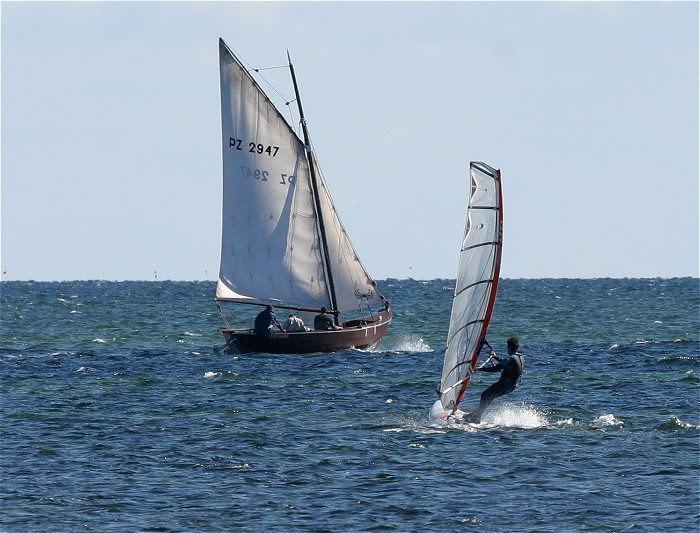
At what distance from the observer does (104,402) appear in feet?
113

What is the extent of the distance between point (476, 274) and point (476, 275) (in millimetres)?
21

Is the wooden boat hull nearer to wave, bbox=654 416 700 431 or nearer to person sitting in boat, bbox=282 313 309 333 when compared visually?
person sitting in boat, bbox=282 313 309 333

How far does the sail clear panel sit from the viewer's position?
1889 inches

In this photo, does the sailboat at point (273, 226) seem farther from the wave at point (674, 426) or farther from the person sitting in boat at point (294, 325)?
the wave at point (674, 426)

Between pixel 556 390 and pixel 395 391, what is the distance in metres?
4.69

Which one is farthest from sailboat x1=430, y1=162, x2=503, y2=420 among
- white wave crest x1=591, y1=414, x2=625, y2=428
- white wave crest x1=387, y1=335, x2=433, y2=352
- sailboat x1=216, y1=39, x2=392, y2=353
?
white wave crest x1=387, y1=335, x2=433, y2=352

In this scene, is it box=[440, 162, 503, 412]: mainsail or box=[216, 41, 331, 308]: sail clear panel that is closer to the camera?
box=[440, 162, 503, 412]: mainsail

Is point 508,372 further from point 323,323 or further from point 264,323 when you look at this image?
point 323,323

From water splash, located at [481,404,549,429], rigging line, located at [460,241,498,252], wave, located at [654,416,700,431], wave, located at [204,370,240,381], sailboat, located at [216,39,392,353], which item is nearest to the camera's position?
rigging line, located at [460,241,498,252]

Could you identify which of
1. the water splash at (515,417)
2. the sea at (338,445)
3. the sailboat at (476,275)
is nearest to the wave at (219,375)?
the sea at (338,445)

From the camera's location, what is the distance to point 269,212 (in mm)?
48438

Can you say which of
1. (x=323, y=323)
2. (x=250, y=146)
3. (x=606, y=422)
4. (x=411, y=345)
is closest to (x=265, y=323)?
(x=323, y=323)

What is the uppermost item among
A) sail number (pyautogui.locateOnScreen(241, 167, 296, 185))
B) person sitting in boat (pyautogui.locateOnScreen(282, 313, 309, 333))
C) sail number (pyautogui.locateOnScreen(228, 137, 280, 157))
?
sail number (pyautogui.locateOnScreen(228, 137, 280, 157))

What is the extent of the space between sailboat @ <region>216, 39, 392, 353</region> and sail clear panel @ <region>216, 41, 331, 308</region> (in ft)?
0.12
